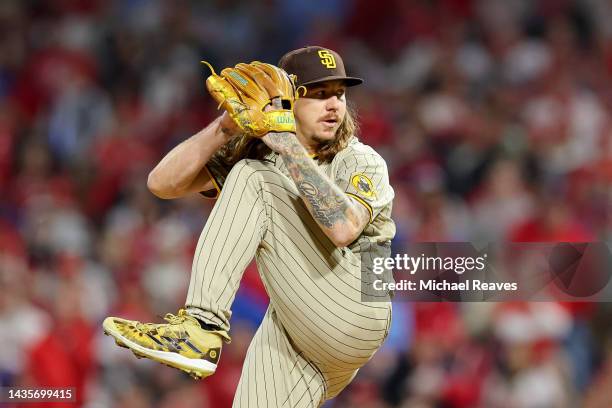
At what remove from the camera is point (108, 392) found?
15.4ft

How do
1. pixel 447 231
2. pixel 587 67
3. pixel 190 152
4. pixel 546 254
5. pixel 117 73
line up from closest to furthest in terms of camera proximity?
pixel 190 152, pixel 546 254, pixel 447 231, pixel 587 67, pixel 117 73

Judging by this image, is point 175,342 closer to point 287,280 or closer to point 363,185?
point 287,280

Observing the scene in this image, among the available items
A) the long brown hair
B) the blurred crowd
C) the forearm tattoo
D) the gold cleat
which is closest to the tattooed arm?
the forearm tattoo

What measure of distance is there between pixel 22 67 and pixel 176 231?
205 centimetres

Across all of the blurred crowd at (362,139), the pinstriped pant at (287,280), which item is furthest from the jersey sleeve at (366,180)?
the blurred crowd at (362,139)

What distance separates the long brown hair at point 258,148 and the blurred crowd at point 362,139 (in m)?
1.94

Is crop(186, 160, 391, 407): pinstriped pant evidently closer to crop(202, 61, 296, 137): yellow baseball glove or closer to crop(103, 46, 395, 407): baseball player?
crop(103, 46, 395, 407): baseball player

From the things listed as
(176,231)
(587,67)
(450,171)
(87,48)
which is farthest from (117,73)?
(587,67)

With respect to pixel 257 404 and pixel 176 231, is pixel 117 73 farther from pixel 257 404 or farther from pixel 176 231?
pixel 257 404

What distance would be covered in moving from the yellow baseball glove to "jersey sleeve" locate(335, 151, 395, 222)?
0.23m

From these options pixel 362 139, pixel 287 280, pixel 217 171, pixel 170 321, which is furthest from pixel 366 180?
pixel 362 139

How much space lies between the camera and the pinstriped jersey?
103 inches

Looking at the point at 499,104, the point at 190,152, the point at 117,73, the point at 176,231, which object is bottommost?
the point at 190,152

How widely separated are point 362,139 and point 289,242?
3.23m
